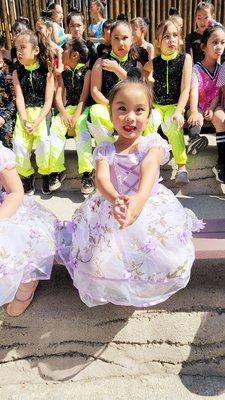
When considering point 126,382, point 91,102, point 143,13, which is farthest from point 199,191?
point 143,13

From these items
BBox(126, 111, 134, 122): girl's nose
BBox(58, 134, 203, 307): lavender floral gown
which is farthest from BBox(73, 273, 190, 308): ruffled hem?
BBox(126, 111, 134, 122): girl's nose

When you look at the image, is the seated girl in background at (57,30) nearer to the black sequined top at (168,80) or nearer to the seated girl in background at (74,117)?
the seated girl in background at (74,117)

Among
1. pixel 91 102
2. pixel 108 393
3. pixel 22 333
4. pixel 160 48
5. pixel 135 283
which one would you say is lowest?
pixel 108 393

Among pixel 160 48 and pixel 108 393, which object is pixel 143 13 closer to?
pixel 160 48

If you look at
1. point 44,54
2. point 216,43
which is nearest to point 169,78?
point 216,43

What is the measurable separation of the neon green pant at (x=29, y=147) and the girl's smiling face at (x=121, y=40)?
29.1 inches

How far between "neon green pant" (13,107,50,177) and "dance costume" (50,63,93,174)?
0.04m

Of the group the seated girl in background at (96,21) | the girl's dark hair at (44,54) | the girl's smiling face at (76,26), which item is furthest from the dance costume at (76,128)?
the seated girl in background at (96,21)

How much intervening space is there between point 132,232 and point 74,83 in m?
1.90

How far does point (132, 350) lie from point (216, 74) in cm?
206

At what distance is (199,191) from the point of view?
3045mm

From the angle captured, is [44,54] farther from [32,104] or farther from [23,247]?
[23,247]

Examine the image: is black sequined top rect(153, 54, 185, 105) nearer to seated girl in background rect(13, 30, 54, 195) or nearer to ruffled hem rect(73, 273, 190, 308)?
seated girl in background rect(13, 30, 54, 195)

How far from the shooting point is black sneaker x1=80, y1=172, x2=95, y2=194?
297 centimetres
